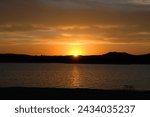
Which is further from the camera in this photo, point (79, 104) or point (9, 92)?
point (9, 92)

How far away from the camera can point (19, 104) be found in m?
13.1

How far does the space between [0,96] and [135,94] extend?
692 cm

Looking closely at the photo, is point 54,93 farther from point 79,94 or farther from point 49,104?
point 49,104

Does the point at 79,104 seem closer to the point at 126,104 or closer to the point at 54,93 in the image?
the point at 126,104

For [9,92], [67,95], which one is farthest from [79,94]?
[9,92]

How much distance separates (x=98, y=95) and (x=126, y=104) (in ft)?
18.6

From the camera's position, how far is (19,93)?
19312 millimetres

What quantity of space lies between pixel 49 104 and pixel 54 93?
679 cm

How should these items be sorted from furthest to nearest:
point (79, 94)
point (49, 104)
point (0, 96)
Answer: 1. point (79, 94)
2. point (0, 96)
3. point (49, 104)

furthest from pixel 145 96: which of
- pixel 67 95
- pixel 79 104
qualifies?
pixel 79 104

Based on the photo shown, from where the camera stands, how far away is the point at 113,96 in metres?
18.6

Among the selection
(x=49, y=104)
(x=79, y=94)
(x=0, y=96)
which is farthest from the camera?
(x=79, y=94)

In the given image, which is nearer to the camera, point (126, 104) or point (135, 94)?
point (126, 104)

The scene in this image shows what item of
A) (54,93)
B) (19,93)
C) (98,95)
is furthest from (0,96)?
(98,95)
